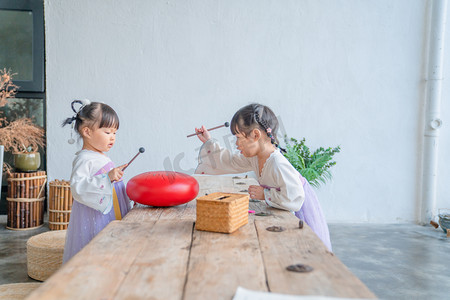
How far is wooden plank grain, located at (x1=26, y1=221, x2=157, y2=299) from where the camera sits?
2.43 ft

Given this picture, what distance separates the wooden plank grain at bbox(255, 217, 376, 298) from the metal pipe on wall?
3.50 meters

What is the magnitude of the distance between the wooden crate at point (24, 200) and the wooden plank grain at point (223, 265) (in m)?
2.97

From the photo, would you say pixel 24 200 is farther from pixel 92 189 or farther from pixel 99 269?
pixel 99 269

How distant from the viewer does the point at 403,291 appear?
240 centimetres

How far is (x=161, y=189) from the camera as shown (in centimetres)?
153

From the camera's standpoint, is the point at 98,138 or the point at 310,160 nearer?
the point at 98,138

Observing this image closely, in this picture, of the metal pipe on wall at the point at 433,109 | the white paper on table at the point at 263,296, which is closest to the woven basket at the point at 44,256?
the white paper on table at the point at 263,296

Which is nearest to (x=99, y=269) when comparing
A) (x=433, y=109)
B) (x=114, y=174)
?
(x=114, y=174)

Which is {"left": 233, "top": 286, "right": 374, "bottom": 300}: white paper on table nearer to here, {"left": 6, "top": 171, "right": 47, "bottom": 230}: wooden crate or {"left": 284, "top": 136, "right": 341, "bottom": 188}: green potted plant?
{"left": 284, "top": 136, "right": 341, "bottom": 188}: green potted plant

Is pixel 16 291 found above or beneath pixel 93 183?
beneath

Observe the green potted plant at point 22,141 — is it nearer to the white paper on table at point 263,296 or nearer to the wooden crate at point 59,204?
the wooden crate at point 59,204

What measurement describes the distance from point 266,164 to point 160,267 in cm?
91

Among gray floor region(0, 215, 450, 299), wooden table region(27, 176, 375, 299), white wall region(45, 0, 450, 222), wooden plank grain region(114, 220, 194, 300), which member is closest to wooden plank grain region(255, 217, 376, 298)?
wooden table region(27, 176, 375, 299)

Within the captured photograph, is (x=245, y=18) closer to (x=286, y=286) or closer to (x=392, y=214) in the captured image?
(x=392, y=214)
